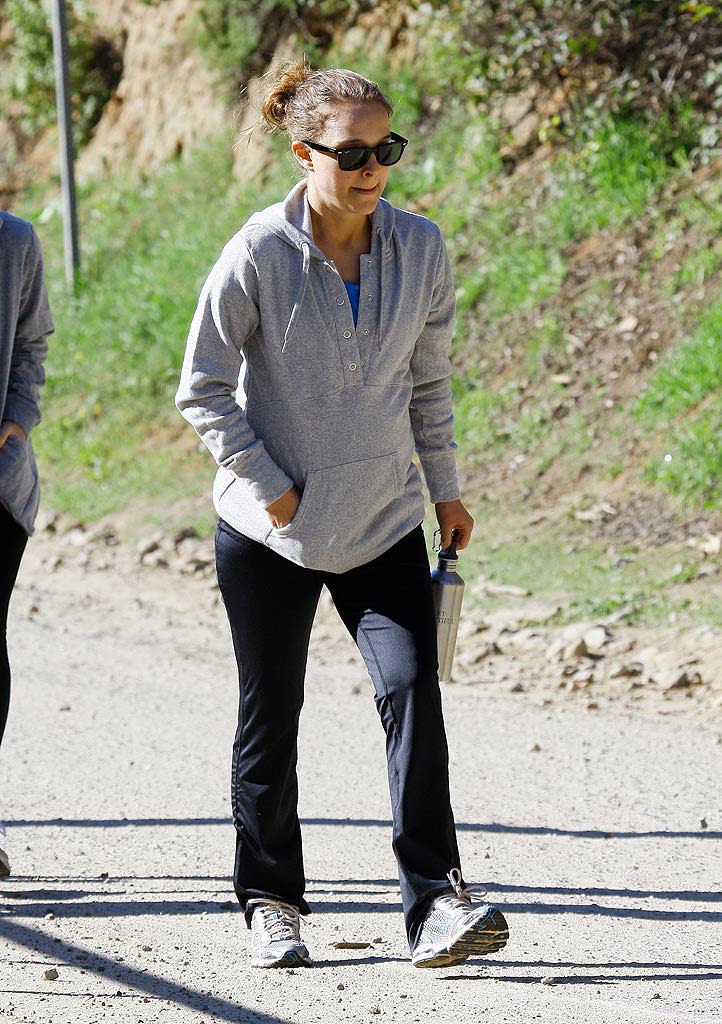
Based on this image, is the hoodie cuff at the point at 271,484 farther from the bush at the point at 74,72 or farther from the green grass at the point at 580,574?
the bush at the point at 74,72

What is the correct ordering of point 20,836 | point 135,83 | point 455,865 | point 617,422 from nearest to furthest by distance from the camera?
point 455,865
point 20,836
point 617,422
point 135,83

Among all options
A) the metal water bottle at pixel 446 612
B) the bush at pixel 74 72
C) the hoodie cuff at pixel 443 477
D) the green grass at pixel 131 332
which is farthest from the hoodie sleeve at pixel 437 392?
the bush at pixel 74 72

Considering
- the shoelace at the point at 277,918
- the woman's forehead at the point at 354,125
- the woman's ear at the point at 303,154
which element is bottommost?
the shoelace at the point at 277,918

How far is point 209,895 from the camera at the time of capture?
417 centimetres

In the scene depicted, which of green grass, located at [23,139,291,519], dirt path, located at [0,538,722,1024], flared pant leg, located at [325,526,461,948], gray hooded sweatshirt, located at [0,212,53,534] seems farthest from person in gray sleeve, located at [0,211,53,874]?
green grass, located at [23,139,291,519]

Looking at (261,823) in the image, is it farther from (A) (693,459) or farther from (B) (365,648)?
(A) (693,459)

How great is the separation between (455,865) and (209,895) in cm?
99

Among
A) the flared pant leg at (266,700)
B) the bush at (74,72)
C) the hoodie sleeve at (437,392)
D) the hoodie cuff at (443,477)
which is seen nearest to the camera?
the flared pant leg at (266,700)

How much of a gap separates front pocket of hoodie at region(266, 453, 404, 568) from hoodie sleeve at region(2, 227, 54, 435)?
113cm

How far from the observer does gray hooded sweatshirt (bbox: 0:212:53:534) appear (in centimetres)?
413

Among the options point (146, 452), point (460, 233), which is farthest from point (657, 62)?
point (146, 452)

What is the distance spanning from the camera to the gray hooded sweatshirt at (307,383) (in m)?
3.43

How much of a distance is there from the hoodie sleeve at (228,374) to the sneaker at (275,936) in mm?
1053

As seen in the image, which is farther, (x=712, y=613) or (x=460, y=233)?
(x=460, y=233)
